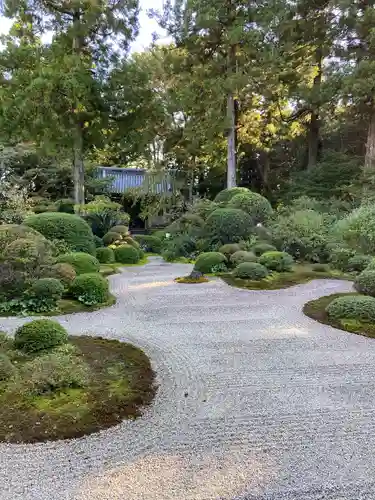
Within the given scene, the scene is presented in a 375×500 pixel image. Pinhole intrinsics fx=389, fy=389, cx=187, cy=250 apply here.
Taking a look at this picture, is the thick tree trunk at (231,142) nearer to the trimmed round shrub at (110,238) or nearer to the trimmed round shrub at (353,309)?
the trimmed round shrub at (110,238)

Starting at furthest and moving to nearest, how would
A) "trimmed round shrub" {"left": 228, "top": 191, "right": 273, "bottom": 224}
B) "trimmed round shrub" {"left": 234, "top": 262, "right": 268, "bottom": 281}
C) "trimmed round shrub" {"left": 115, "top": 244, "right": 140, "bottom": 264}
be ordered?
1. "trimmed round shrub" {"left": 228, "top": 191, "right": 273, "bottom": 224}
2. "trimmed round shrub" {"left": 115, "top": 244, "right": 140, "bottom": 264}
3. "trimmed round shrub" {"left": 234, "top": 262, "right": 268, "bottom": 281}

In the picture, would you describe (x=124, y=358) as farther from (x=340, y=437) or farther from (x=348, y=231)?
(x=348, y=231)

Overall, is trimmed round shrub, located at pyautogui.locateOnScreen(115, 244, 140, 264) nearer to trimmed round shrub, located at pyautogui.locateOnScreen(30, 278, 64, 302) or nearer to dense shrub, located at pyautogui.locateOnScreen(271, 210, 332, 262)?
dense shrub, located at pyautogui.locateOnScreen(271, 210, 332, 262)

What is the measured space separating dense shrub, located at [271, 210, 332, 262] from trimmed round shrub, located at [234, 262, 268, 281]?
279 centimetres

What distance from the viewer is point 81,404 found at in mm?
3289

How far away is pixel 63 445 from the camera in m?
2.80

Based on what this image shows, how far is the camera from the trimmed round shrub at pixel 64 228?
→ 965 centimetres

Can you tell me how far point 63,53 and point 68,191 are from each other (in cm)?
681

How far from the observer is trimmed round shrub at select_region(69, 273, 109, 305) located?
276 inches

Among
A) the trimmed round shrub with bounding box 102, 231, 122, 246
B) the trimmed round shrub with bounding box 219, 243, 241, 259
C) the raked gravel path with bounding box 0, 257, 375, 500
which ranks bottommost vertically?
the raked gravel path with bounding box 0, 257, 375, 500

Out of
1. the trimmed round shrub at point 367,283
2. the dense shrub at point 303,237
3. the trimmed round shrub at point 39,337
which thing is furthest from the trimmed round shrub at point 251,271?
the trimmed round shrub at point 39,337

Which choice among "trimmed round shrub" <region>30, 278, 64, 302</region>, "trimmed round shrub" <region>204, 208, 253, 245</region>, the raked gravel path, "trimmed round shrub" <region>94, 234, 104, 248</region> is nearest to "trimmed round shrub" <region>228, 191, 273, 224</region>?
"trimmed round shrub" <region>204, 208, 253, 245</region>

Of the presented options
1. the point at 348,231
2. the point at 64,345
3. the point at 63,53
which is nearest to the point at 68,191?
the point at 63,53

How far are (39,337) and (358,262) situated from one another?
791 cm
